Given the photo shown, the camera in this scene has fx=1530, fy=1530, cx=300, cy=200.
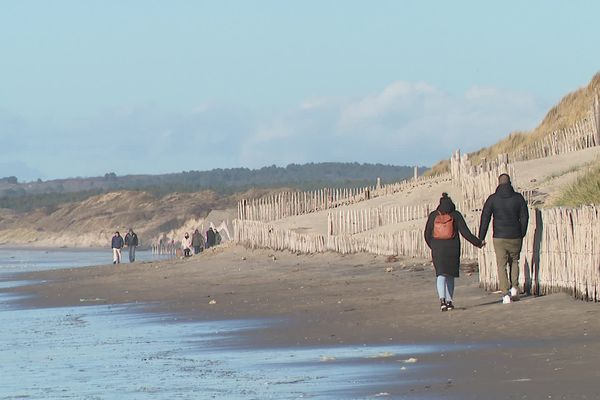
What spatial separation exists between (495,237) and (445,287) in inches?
32.7

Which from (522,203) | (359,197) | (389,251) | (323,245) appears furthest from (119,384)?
(359,197)

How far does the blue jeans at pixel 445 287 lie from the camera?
16.6m

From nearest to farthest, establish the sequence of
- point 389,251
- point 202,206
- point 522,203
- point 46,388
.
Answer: point 46,388
point 522,203
point 389,251
point 202,206

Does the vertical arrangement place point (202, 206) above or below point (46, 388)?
above

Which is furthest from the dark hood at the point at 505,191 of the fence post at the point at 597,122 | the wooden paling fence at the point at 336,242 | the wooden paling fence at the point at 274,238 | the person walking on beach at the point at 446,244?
the fence post at the point at 597,122

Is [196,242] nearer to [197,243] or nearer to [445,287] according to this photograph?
[197,243]

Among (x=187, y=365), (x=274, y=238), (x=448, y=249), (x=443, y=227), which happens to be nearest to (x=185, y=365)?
(x=187, y=365)

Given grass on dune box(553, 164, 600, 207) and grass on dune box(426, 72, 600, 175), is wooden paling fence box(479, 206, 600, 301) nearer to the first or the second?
grass on dune box(553, 164, 600, 207)

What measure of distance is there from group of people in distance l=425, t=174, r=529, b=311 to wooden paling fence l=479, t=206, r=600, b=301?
0.25 m

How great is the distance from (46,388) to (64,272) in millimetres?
27219

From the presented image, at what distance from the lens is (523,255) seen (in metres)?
17.4

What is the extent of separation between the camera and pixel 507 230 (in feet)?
54.7

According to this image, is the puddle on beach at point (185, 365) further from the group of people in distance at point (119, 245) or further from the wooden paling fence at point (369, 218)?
the group of people in distance at point (119, 245)

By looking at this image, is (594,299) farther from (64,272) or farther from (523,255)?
(64,272)
